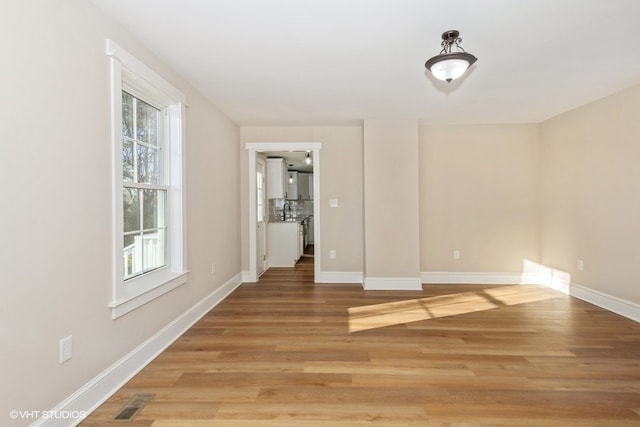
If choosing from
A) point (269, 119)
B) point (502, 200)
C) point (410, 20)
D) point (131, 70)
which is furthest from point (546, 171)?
point (131, 70)

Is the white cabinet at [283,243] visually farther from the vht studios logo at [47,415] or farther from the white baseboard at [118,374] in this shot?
the vht studios logo at [47,415]

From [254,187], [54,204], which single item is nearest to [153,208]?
[54,204]

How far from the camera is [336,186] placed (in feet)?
16.4

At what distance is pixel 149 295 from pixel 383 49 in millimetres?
2704

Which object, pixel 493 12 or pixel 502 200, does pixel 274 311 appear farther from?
pixel 502 200

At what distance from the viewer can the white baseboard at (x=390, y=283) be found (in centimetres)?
457

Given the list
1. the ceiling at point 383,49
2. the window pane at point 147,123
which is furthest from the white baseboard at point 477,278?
the window pane at point 147,123

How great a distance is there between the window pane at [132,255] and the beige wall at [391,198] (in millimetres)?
2977

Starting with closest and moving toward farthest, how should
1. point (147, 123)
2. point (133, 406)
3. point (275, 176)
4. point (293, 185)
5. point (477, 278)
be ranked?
point (133, 406)
point (147, 123)
point (477, 278)
point (275, 176)
point (293, 185)

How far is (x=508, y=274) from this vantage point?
4867mm

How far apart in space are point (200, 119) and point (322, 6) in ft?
6.75

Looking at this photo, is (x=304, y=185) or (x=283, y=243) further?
Result: (x=304, y=185)

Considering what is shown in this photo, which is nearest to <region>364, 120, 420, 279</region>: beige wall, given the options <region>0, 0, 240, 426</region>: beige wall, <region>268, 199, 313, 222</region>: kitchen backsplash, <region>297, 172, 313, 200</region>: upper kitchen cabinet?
<region>0, 0, 240, 426</region>: beige wall

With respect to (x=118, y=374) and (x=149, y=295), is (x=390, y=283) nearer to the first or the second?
(x=149, y=295)
